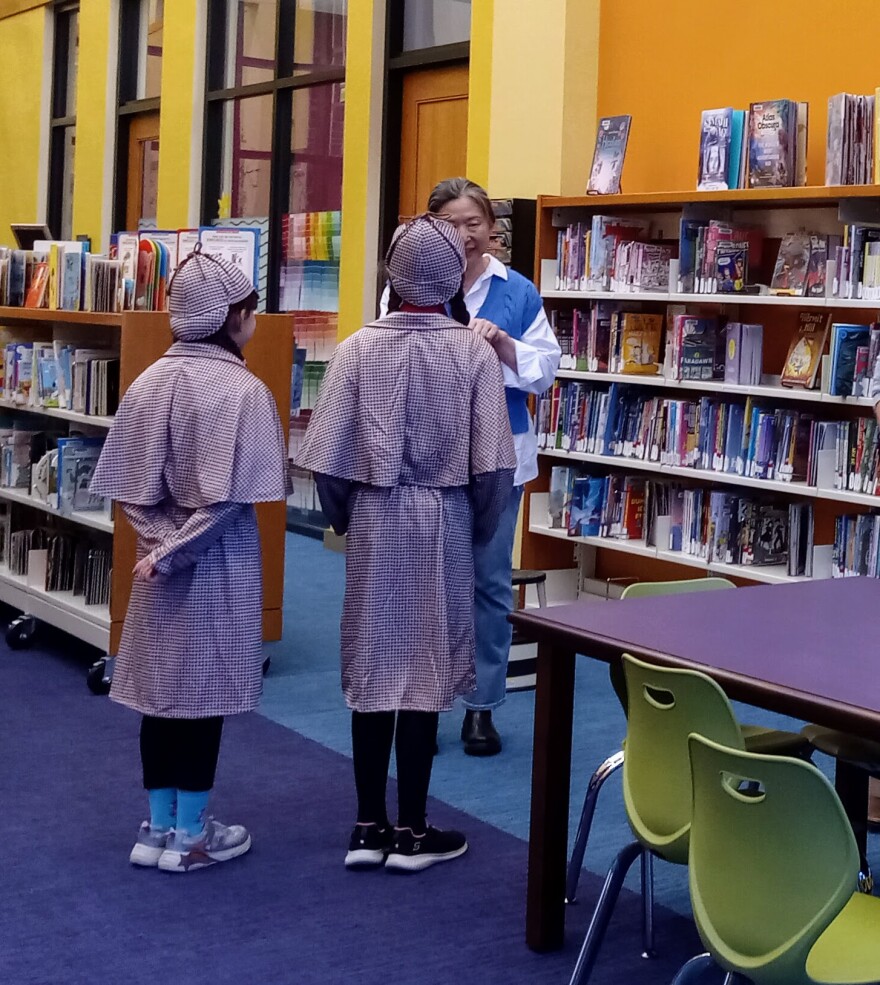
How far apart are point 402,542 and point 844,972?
1.49m

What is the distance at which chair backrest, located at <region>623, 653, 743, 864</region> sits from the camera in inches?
89.5

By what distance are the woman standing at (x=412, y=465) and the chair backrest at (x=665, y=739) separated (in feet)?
2.75

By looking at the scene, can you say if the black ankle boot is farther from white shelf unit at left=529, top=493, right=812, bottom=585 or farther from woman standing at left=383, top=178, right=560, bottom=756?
white shelf unit at left=529, top=493, right=812, bottom=585

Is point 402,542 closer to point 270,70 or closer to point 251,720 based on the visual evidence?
point 251,720

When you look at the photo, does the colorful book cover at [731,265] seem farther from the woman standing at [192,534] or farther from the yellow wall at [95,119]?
the yellow wall at [95,119]

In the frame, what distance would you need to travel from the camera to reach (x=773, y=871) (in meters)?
1.99

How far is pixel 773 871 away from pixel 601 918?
0.65m

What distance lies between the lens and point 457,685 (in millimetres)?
3295

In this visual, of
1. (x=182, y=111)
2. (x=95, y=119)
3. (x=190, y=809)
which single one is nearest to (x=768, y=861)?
(x=190, y=809)

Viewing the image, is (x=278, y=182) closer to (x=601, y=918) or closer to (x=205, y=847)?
(x=205, y=847)

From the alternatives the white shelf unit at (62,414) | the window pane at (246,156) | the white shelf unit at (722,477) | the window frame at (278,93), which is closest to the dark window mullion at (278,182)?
the window frame at (278,93)

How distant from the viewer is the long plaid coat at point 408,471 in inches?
127

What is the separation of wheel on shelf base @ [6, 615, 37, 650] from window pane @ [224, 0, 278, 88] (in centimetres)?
442

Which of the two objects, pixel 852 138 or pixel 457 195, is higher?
pixel 852 138
